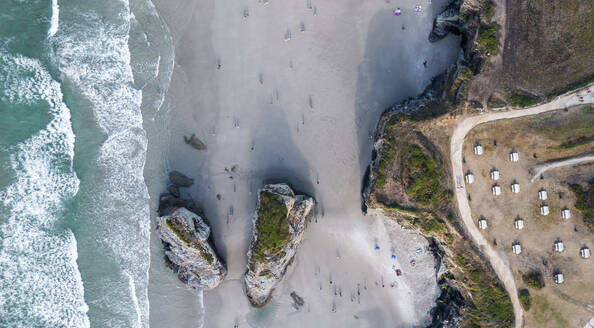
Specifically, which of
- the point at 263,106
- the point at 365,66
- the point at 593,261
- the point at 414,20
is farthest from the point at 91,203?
the point at 593,261

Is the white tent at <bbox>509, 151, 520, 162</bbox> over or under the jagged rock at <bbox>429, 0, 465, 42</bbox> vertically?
under

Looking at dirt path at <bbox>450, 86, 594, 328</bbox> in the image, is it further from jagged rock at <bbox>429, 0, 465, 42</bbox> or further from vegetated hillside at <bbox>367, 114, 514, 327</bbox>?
jagged rock at <bbox>429, 0, 465, 42</bbox>

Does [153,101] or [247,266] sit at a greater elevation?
[153,101]

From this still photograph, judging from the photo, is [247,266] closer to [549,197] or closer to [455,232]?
[455,232]

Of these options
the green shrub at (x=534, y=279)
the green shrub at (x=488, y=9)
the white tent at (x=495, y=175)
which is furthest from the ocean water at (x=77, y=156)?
the green shrub at (x=534, y=279)

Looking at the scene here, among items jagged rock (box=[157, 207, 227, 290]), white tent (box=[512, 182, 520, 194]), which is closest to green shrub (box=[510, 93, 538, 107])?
white tent (box=[512, 182, 520, 194])
